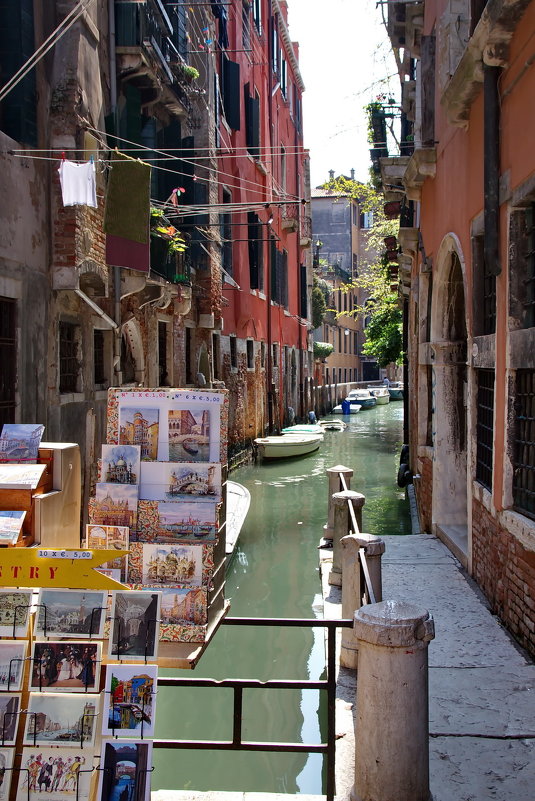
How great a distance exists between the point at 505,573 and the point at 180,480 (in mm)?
2859

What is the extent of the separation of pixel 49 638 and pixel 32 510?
546mm

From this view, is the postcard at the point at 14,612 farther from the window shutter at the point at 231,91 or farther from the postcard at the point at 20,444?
the window shutter at the point at 231,91

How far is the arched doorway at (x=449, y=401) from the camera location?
795 cm

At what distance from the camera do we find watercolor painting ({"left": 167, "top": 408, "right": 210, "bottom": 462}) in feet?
9.98

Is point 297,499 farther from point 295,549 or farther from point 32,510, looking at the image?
point 32,510

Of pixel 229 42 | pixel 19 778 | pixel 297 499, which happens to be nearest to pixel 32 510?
pixel 19 778

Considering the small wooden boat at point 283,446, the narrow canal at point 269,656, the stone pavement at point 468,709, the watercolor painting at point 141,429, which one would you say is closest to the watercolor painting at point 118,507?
the watercolor painting at point 141,429

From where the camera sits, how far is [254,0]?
71.4 ft

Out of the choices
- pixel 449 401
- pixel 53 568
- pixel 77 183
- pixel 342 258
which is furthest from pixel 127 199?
pixel 342 258

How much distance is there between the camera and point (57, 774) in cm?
240

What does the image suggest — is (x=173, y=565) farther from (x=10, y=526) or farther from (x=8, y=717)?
(x=8, y=717)

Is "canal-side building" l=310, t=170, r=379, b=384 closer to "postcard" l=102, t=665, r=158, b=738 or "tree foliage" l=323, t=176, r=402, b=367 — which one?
"tree foliage" l=323, t=176, r=402, b=367

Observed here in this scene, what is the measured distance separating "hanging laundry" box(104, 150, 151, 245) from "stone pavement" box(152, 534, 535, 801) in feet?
15.5

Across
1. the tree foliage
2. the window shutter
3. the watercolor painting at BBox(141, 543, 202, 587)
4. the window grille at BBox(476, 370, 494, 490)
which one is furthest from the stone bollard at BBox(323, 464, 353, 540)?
the tree foliage
